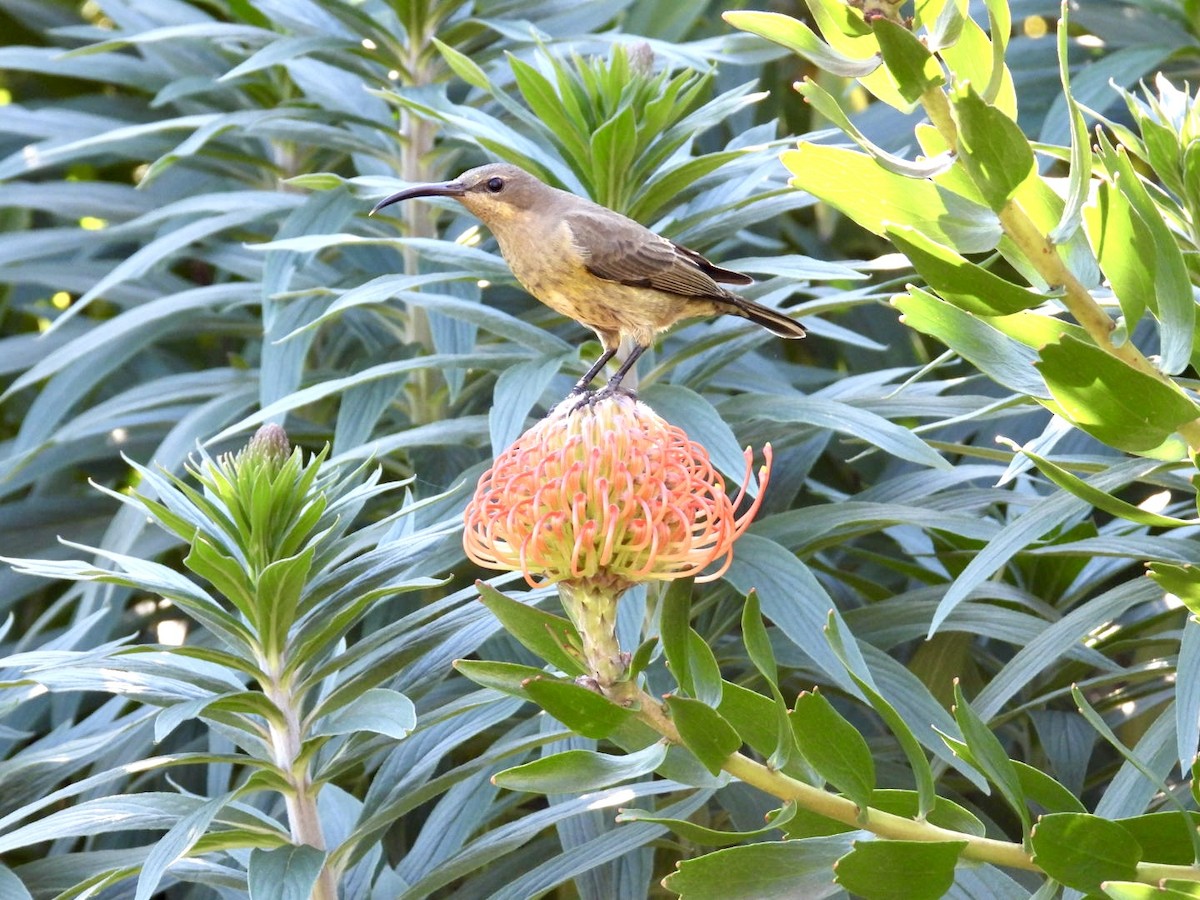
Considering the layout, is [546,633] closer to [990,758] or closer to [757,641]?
[757,641]

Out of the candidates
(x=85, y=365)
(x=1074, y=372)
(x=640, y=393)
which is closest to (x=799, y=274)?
(x=640, y=393)

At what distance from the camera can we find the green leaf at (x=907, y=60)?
0.94 metres

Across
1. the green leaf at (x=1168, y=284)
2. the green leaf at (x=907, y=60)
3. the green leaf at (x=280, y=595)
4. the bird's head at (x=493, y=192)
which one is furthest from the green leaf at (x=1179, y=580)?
the bird's head at (x=493, y=192)

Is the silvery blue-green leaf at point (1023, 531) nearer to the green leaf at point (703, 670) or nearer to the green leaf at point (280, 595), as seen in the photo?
the green leaf at point (703, 670)

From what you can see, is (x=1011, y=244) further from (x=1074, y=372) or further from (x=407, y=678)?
(x=407, y=678)

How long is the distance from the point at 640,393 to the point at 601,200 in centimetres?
29

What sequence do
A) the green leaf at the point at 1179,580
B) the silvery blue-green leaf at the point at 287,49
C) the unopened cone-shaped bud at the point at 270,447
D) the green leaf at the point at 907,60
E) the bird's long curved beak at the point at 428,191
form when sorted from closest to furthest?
the green leaf at the point at 907,60 < the green leaf at the point at 1179,580 < the unopened cone-shaped bud at the point at 270,447 < the bird's long curved beak at the point at 428,191 < the silvery blue-green leaf at the point at 287,49

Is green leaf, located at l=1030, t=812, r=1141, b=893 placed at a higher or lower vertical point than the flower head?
lower

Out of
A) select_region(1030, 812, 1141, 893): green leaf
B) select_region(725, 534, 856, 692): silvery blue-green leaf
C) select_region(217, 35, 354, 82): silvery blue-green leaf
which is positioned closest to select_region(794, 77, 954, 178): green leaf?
select_region(1030, 812, 1141, 893): green leaf

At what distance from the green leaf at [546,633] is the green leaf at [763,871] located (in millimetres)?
180

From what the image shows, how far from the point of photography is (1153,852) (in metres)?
1.16

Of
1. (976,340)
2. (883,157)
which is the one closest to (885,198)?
(883,157)

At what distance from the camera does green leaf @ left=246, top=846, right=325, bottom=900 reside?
1.39 m

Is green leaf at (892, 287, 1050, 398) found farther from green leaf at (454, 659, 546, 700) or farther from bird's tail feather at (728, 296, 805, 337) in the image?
bird's tail feather at (728, 296, 805, 337)
